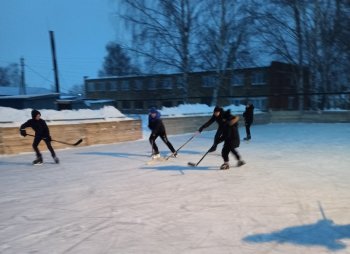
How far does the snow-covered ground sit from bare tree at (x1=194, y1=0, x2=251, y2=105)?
56.4 feet

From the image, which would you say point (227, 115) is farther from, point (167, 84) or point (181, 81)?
point (167, 84)

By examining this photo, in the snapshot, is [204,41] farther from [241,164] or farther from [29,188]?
[29,188]

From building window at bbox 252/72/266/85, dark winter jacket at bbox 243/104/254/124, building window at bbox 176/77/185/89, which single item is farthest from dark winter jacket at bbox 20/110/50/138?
building window at bbox 252/72/266/85

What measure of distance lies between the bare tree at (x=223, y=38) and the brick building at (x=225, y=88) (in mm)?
751

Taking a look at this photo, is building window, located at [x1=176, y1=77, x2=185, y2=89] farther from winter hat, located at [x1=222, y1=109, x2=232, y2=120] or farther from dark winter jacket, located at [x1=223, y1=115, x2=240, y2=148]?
dark winter jacket, located at [x1=223, y1=115, x2=240, y2=148]

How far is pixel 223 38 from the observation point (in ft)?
89.2

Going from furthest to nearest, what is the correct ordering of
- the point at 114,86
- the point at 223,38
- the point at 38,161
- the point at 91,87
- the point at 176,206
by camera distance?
1. the point at 91,87
2. the point at 114,86
3. the point at 223,38
4. the point at 38,161
5. the point at 176,206

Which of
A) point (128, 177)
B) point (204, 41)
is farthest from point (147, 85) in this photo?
point (128, 177)

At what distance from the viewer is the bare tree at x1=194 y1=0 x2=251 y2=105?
2712 cm

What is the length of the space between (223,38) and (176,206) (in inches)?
878

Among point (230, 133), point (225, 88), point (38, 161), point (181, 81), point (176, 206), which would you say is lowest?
point (176, 206)

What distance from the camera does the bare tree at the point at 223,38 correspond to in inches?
1068

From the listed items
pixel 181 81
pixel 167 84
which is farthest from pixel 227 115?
pixel 167 84

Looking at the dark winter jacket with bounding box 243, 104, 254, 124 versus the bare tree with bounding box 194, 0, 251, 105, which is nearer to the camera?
the dark winter jacket with bounding box 243, 104, 254, 124
